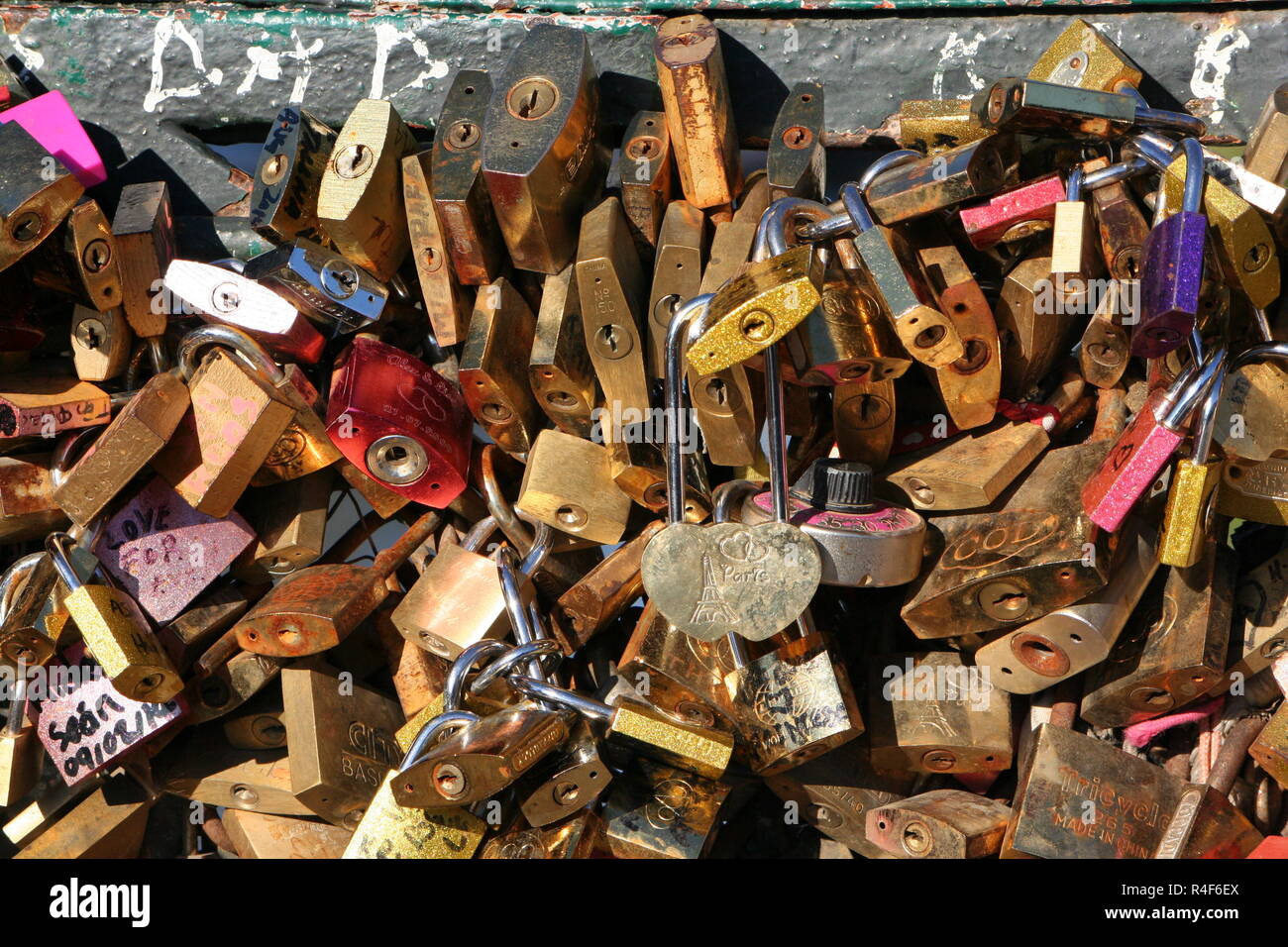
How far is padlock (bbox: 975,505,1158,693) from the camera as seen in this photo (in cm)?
172

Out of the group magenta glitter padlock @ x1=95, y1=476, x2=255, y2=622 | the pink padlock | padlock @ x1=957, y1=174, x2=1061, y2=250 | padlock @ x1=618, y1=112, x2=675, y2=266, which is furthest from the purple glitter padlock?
the pink padlock

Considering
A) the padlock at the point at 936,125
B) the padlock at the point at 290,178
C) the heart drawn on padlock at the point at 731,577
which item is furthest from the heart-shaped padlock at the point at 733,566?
the padlock at the point at 290,178

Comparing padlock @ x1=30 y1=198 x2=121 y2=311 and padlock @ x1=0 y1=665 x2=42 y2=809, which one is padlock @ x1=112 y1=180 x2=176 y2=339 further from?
padlock @ x1=0 y1=665 x2=42 y2=809

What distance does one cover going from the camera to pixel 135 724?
6.73 ft

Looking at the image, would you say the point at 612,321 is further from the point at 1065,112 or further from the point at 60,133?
the point at 60,133

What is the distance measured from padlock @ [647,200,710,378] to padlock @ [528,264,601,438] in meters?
0.10

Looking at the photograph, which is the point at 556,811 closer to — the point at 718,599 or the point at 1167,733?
the point at 718,599

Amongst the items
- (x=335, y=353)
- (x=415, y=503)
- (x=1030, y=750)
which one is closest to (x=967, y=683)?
(x=1030, y=750)

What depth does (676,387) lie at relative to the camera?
1724 millimetres

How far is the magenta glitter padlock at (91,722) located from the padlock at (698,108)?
1121mm

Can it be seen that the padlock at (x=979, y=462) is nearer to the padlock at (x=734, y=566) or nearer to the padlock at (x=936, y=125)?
the padlock at (x=734, y=566)

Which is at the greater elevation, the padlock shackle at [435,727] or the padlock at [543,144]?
the padlock at [543,144]

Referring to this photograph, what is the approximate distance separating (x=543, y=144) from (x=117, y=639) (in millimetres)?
932

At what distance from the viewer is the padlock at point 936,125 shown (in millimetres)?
1864
